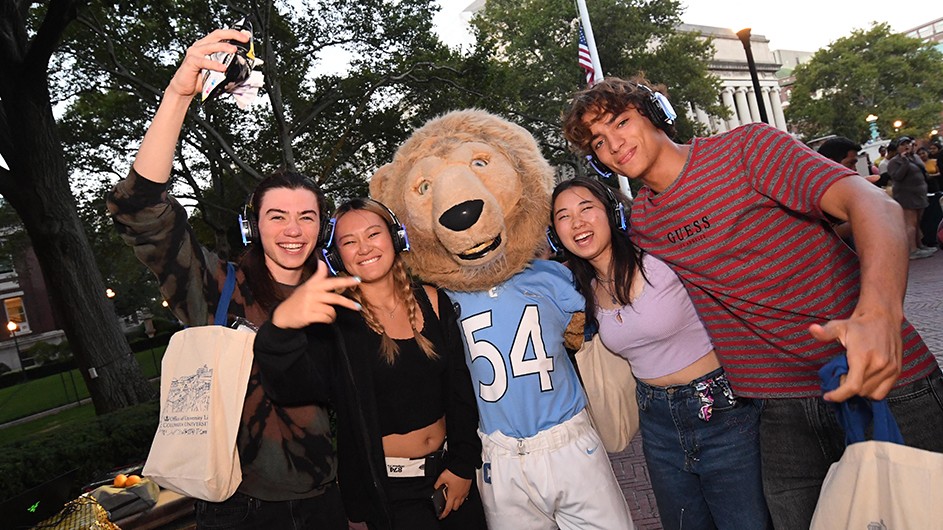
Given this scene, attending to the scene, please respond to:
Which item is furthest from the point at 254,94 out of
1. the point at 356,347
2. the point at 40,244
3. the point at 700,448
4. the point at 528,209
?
the point at 40,244

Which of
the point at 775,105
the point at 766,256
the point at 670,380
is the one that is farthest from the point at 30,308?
the point at 775,105

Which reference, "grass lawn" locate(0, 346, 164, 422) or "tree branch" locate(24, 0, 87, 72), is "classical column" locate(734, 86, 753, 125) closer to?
"grass lawn" locate(0, 346, 164, 422)

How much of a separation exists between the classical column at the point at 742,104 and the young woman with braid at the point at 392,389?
6785 cm

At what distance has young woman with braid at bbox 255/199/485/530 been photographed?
247 centimetres

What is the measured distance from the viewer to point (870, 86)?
4906 cm

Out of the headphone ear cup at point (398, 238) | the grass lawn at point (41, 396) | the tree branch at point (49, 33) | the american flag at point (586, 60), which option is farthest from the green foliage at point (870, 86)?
the headphone ear cup at point (398, 238)

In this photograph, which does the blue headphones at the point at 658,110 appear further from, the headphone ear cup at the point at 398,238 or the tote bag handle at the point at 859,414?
the tote bag handle at the point at 859,414

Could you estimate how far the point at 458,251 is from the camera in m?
2.82

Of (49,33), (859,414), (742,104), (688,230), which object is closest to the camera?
(859,414)

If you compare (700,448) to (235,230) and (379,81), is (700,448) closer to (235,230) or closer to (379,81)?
(235,230)

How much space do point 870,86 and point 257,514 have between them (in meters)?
60.1

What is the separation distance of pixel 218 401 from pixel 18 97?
8152 millimetres

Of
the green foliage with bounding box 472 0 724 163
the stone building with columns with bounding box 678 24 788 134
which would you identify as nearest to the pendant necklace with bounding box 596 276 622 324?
the green foliage with bounding box 472 0 724 163

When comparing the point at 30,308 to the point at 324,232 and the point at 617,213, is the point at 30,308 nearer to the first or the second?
the point at 324,232
